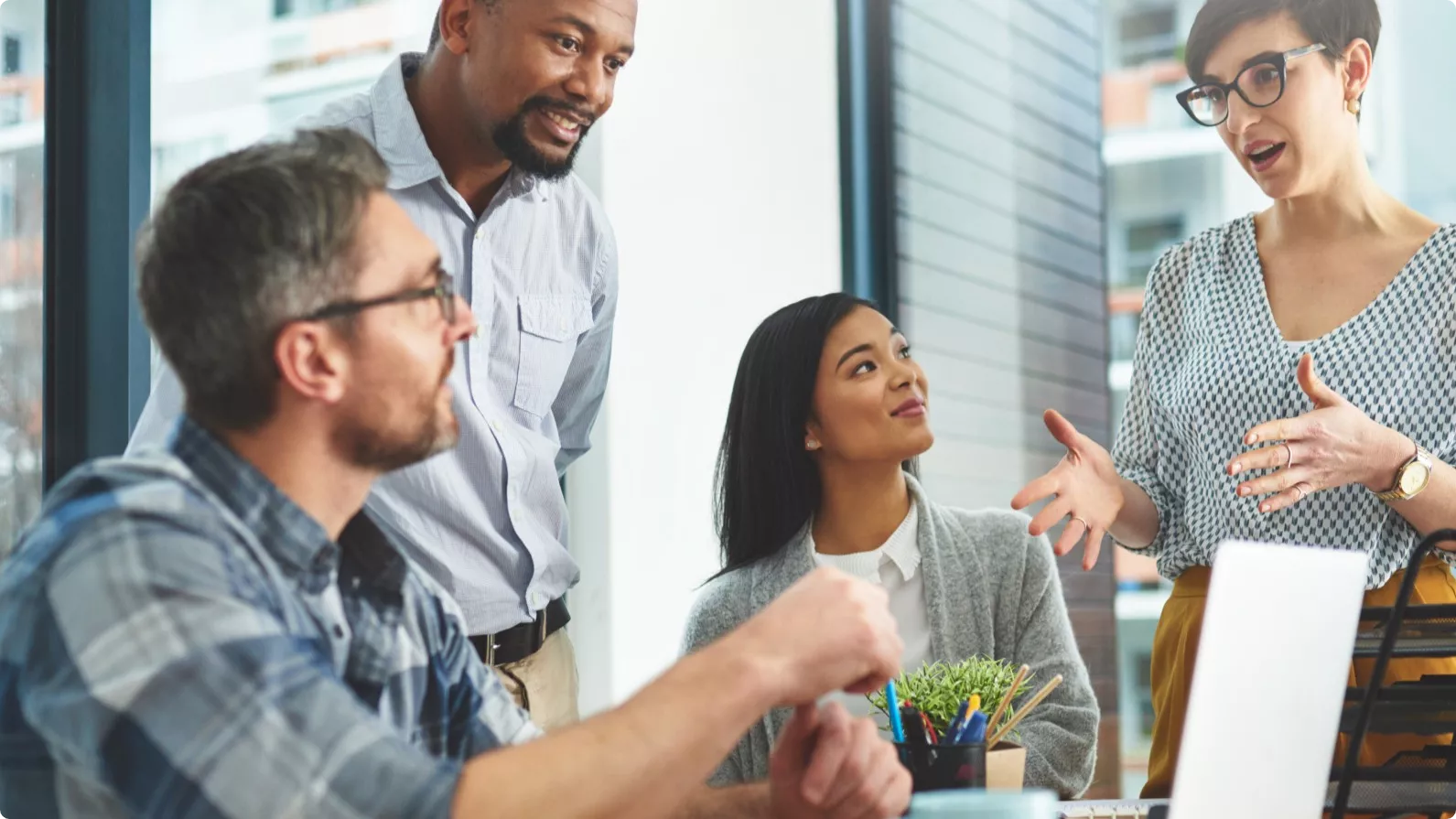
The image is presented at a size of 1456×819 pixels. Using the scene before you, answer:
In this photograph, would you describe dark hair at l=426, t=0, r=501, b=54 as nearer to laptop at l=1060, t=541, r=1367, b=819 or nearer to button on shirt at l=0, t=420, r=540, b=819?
button on shirt at l=0, t=420, r=540, b=819

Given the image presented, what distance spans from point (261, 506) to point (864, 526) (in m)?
1.42

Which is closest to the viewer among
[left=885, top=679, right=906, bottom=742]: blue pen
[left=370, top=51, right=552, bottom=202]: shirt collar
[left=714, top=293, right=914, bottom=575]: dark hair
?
[left=885, top=679, right=906, bottom=742]: blue pen

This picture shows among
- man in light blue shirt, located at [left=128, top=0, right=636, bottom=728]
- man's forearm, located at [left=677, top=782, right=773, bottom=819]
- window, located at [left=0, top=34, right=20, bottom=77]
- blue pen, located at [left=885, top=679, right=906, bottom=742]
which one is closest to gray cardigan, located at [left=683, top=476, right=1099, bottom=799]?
man in light blue shirt, located at [left=128, top=0, right=636, bottom=728]

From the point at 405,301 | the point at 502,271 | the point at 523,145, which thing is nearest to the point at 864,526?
the point at 502,271

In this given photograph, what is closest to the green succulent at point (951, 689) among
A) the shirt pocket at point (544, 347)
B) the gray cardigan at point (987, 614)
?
the gray cardigan at point (987, 614)

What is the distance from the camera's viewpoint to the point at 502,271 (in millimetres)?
2098

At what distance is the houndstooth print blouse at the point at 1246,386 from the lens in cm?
175

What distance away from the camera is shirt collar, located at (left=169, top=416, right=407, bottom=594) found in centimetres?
108

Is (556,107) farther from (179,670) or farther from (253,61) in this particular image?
(179,670)

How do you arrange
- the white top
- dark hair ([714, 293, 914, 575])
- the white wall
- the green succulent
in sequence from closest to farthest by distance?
1. the green succulent
2. the white top
3. dark hair ([714, 293, 914, 575])
4. the white wall

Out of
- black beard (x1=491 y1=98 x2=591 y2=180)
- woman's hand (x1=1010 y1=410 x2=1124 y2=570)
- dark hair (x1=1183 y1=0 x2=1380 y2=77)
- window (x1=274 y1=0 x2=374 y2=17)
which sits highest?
window (x1=274 y1=0 x2=374 y2=17)

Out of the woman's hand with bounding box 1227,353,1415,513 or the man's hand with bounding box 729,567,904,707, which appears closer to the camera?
the man's hand with bounding box 729,567,904,707

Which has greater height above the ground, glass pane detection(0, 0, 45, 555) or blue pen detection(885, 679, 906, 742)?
glass pane detection(0, 0, 45, 555)

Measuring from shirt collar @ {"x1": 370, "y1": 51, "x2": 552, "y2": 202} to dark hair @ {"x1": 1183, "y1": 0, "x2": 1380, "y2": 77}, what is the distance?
942 millimetres
